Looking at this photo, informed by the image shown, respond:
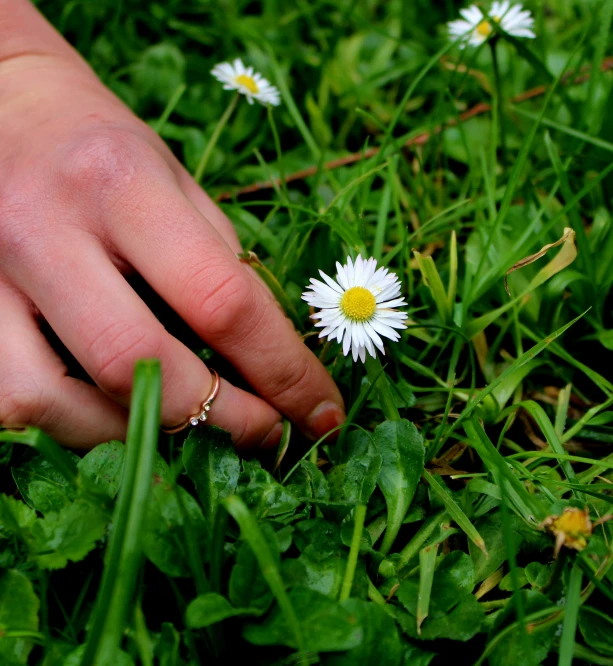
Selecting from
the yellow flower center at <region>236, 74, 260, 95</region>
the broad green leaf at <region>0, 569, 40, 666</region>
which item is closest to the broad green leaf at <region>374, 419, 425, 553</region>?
the broad green leaf at <region>0, 569, 40, 666</region>

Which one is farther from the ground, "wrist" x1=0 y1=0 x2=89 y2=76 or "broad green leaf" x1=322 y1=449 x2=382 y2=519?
"wrist" x1=0 y1=0 x2=89 y2=76

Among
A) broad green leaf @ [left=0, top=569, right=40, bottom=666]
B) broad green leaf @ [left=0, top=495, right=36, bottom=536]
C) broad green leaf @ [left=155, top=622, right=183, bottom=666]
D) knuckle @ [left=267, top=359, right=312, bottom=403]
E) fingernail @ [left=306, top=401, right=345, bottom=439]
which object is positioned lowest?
broad green leaf @ [left=0, top=569, right=40, bottom=666]

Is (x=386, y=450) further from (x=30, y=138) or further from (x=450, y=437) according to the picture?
(x=30, y=138)

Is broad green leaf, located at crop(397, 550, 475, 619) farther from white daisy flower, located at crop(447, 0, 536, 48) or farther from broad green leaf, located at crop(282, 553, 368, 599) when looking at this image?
white daisy flower, located at crop(447, 0, 536, 48)

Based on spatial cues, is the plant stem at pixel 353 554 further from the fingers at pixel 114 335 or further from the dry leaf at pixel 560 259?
the dry leaf at pixel 560 259

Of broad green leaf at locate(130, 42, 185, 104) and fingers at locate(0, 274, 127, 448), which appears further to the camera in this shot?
broad green leaf at locate(130, 42, 185, 104)

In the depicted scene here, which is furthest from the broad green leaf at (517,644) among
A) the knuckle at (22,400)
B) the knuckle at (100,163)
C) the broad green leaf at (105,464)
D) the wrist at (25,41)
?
Result: the wrist at (25,41)
